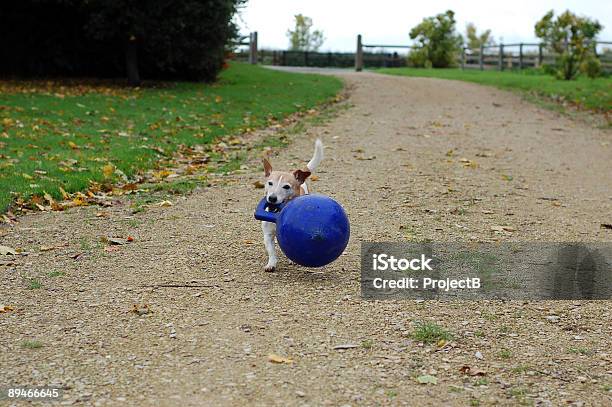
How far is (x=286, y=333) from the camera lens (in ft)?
15.8

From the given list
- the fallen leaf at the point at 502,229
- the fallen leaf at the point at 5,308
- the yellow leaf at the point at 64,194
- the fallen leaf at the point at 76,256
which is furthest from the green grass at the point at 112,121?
the fallen leaf at the point at 502,229

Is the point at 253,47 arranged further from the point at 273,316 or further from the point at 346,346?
the point at 346,346

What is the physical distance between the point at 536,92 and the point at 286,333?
2032 centimetres

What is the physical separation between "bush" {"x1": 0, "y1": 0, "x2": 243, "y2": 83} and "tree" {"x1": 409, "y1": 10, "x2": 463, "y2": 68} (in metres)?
20.9

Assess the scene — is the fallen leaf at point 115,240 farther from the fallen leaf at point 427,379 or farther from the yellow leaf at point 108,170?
the fallen leaf at point 427,379

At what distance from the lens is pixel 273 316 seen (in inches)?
201

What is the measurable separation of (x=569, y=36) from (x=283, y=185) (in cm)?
2802

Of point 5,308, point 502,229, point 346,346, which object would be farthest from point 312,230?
point 502,229

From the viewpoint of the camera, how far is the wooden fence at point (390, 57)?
3822 cm

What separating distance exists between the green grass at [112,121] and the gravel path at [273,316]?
5.67 ft

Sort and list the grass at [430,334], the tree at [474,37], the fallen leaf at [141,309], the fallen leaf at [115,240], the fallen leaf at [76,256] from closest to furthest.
Result: the grass at [430,334] < the fallen leaf at [141,309] < the fallen leaf at [76,256] < the fallen leaf at [115,240] < the tree at [474,37]

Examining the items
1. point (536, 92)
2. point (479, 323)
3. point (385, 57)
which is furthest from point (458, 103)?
point (385, 57)

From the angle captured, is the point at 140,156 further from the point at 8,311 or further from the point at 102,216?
the point at 8,311

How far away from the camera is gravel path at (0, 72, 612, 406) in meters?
4.11
